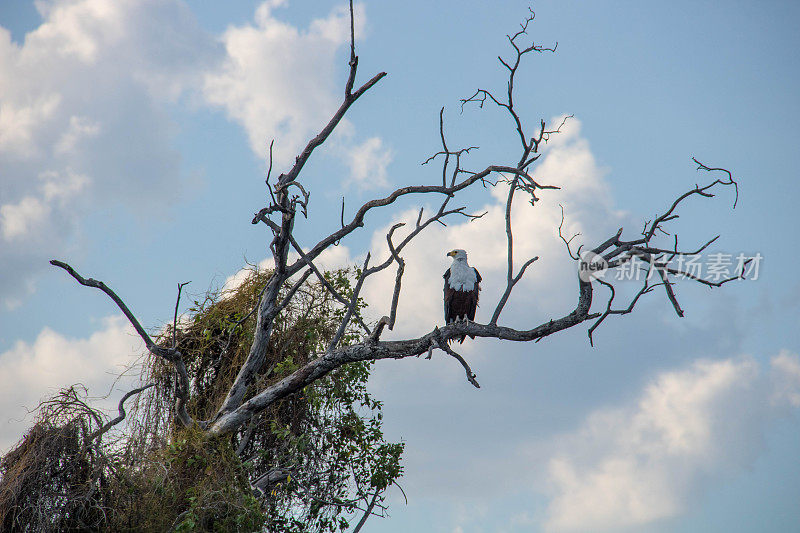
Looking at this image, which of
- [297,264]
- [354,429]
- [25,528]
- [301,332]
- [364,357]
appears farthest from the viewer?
[301,332]

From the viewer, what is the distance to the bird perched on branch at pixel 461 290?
34.3ft

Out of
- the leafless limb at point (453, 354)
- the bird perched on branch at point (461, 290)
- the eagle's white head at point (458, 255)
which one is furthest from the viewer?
the eagle's white head at point (458, 255)

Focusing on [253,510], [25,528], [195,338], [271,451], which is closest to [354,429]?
[271,451]

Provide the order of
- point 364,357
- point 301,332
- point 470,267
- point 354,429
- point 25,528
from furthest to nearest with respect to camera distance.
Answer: point 470,267 < point 301,332 < point 354,429 < point 364,357 < point 25,528

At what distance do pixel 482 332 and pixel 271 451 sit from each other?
3614 mm

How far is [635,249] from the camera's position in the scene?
7570 millimetres

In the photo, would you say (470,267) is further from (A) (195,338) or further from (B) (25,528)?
(B) (25,528)

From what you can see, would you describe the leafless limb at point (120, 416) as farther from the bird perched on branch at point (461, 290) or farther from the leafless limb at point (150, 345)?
the bird perched on branch at point (461, 290)

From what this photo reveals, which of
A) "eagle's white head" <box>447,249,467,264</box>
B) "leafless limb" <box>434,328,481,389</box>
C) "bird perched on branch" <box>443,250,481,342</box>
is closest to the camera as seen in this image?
"leafless limb" <box>434,328,481,389</box>

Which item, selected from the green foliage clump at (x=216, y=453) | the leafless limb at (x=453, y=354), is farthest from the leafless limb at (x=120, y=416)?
the leafless limb at (x=453, y=354)

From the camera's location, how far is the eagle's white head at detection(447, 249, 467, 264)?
10758 mm

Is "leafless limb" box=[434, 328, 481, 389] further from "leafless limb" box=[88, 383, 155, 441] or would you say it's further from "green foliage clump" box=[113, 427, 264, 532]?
"leafless limb" box=[88, 383, 155, 441]

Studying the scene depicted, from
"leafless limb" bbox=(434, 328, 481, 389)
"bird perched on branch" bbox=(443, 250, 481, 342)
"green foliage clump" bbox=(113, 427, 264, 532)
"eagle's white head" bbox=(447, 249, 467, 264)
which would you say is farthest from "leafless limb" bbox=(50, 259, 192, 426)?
"eagle's white head" bbox=(447, 249, 467, 264)

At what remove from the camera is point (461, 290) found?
10.4 m
